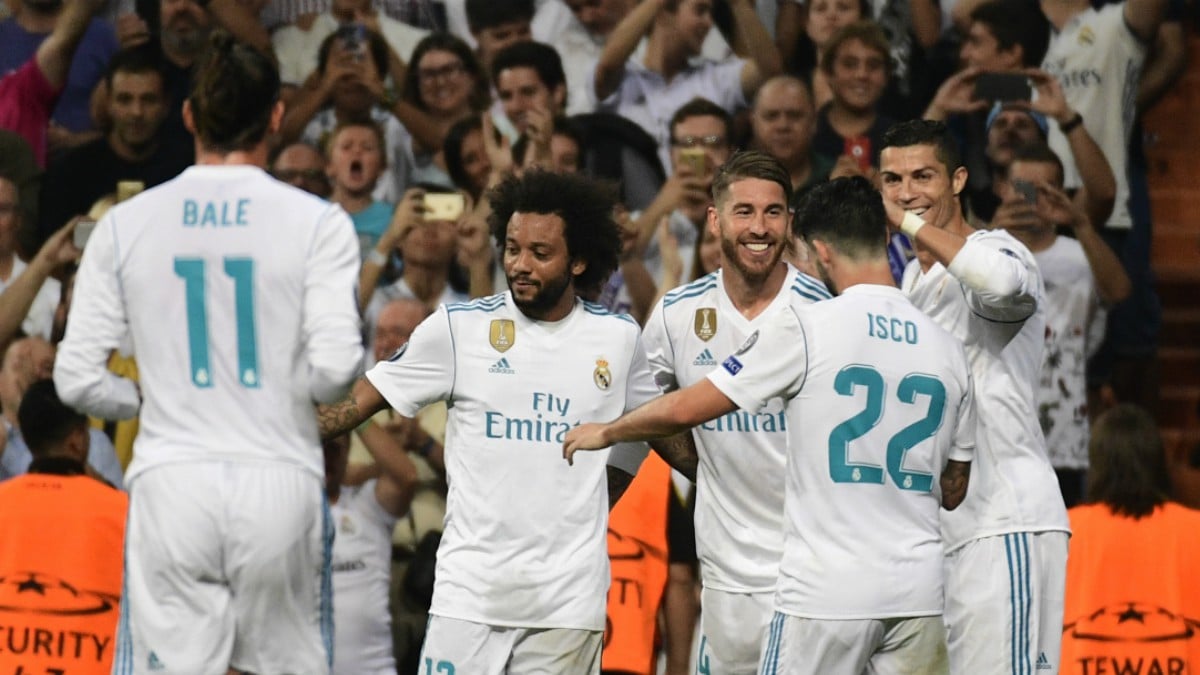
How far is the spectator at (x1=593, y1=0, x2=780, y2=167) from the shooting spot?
10008 mm

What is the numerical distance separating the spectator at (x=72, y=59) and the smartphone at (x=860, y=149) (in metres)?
4.40

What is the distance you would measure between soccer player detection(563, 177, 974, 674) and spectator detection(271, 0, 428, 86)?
580 centimetres

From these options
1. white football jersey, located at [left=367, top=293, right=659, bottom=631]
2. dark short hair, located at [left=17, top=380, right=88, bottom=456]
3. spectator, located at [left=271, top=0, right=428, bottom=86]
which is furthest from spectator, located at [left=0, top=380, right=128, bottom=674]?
spectator, located at [left=271, top=0, right=428, bottom=86]

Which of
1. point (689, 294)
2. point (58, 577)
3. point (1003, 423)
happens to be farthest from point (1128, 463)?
point (58, 577)

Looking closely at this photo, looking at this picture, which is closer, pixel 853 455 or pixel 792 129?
pixel 853 455

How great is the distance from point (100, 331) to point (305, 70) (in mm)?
5995

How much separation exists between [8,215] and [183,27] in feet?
4.94

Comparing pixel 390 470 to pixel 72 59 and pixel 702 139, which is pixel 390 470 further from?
pixel 72 59

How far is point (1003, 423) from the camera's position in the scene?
19.9 ft

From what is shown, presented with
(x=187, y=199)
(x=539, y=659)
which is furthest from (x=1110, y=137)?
(x=187, y=199)

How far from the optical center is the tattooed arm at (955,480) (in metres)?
5.57

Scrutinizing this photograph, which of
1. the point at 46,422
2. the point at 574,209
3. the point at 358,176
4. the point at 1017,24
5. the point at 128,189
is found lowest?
the point at 46,422

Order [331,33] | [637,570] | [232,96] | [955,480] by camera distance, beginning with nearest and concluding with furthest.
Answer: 1. [232,96]
2. [955,480]
3. [637,570]
4. [331,33]

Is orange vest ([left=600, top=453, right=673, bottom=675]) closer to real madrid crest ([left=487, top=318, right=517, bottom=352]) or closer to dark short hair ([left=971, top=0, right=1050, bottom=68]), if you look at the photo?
real madrid crest ([left=487, top=318, right=517, bottom=352])
